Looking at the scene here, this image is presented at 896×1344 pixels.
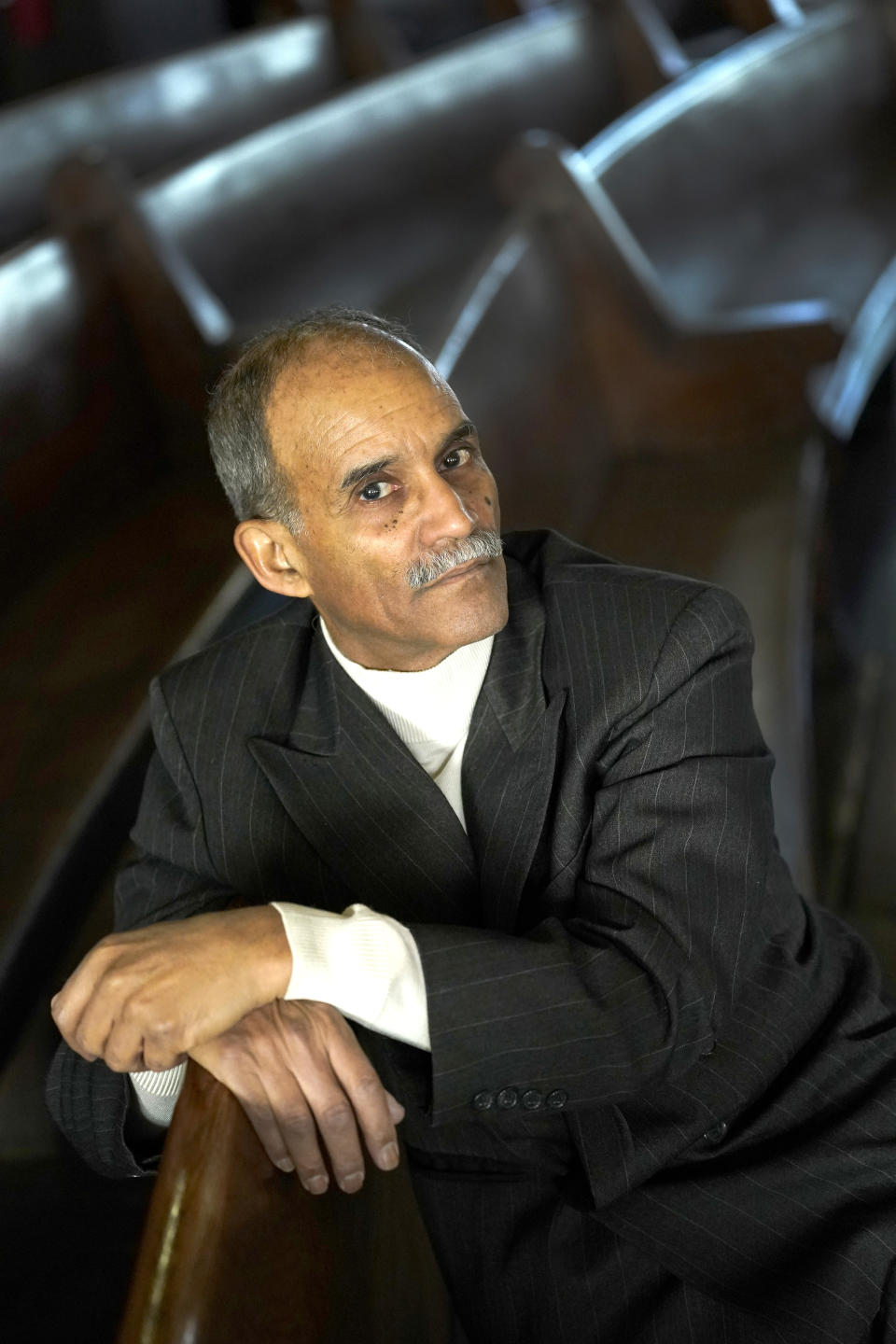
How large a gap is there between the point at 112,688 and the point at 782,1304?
64.8 inches

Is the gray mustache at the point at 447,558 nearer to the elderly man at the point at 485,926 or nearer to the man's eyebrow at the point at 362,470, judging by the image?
the elderly man at the point at 485,926

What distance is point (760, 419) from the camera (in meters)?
3.37

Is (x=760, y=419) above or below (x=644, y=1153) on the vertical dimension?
below

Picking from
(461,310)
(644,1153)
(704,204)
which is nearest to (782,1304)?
(644,1153)

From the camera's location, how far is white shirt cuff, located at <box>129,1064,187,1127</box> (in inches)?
55.3

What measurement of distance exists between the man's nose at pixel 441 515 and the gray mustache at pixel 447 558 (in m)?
0.01

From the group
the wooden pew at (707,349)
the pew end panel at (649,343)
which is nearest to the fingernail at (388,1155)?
the wooden pew at (707,349)

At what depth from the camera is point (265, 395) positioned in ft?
4.91

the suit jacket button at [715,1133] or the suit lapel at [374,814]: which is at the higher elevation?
the suit lapel at [374,814]

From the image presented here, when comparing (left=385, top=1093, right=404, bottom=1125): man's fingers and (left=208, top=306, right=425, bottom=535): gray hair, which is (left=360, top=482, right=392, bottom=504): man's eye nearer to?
(left=208, top=306, right=425, bottom=535): gray hair

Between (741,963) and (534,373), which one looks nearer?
(741,963)

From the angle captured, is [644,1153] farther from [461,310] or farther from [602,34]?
[602,34]

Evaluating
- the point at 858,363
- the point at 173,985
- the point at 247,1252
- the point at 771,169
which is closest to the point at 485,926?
the point at 173,985

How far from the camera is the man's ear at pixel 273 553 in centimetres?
158
